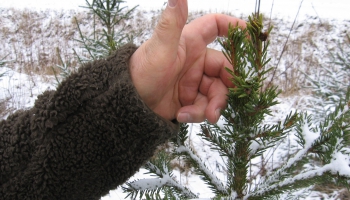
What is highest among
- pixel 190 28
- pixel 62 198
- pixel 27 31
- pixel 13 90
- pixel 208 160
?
pixel 27 31

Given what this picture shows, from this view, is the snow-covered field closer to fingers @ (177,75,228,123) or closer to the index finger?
fingers @ (177,75,228,123)

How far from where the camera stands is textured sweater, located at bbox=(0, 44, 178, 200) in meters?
0.66

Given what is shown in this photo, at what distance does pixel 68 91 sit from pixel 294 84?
4.39 meters

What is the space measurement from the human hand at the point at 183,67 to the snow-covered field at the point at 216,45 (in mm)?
1835

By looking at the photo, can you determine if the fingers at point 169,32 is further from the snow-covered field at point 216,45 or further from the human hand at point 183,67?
the snow-covered field at point 216,45

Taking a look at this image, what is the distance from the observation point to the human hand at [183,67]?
0.69 m

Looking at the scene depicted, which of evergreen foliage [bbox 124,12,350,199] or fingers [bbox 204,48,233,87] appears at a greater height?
fingers [bbox 204,48,233,87]

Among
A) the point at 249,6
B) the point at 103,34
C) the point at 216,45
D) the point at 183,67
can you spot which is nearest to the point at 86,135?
the point at 183,67

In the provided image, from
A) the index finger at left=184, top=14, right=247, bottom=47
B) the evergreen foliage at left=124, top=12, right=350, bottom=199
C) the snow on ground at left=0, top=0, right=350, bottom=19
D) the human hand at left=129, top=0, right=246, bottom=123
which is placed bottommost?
the evergreen foliage at left=124, top=12, right=350, bottom=199

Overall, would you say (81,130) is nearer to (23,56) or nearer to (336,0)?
(23,56)

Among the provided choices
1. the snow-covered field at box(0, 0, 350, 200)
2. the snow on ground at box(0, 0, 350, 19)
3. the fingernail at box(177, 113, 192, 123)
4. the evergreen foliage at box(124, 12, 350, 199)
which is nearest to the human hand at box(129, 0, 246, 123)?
the fingernail at box(177, 113, 192, 123)

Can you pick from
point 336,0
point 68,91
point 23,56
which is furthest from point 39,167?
point 336,0

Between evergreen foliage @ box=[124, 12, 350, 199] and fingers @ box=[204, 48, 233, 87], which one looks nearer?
evergreen foliage @ box=[124, 12, 350, 199]

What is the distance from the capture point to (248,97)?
53 cm
